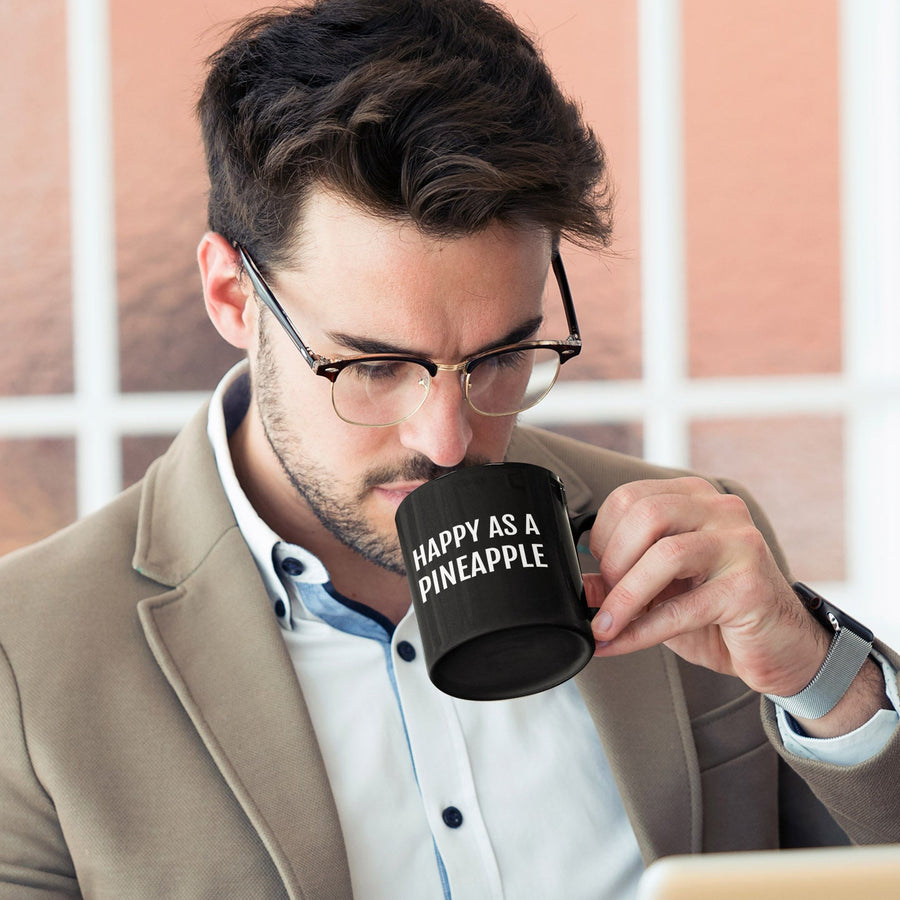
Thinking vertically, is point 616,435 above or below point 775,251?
below

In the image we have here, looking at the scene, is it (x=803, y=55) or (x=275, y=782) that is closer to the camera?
(x=275, y=782)

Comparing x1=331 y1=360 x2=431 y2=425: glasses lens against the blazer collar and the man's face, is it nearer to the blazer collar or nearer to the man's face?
the man's face

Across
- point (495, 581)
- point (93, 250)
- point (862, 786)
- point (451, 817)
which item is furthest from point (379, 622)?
point (93, 250)

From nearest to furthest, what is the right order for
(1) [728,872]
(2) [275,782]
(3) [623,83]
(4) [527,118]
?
(1) [728,872] → (2) [275,782] → (4) [527,118] → (3) [623,83]

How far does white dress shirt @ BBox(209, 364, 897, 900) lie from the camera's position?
122 cm

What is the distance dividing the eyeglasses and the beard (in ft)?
0.20

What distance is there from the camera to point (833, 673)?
46.5 inches

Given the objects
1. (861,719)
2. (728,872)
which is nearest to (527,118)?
(861,719)

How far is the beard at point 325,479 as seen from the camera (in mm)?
1270

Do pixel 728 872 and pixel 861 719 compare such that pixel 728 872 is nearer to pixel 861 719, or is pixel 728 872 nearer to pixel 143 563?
pixel 861 719

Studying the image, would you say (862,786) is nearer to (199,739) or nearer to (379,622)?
(379,622)

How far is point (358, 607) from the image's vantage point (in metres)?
1.33

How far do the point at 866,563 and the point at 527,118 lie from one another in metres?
2.19

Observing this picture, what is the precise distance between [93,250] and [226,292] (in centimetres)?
143
